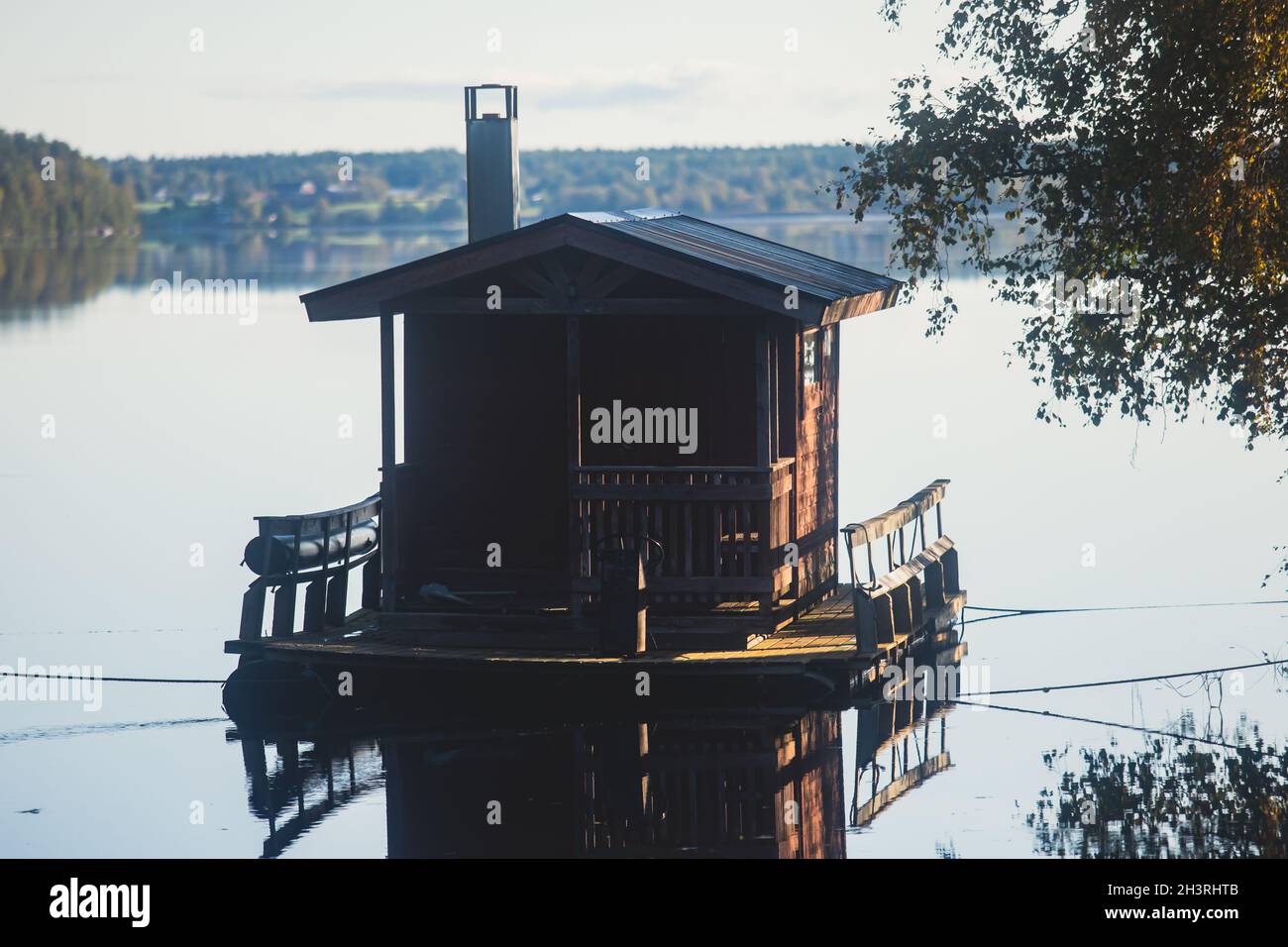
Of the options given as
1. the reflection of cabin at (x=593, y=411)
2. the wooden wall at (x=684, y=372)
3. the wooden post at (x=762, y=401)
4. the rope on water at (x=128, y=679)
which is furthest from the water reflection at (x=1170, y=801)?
the rope on water at (x=128, y=679)

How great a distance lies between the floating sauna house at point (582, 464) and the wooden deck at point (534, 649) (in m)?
0.04

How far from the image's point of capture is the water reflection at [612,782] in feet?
46.7

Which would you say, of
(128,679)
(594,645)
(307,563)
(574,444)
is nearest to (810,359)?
(574,444)

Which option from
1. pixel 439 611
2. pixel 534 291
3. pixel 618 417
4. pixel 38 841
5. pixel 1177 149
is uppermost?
pixel 1177 149

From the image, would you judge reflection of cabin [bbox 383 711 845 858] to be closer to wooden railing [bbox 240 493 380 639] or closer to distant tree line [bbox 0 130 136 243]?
wooden railing [bbox 240 493 380 639]

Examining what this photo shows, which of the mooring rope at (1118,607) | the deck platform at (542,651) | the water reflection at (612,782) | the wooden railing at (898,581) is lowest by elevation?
the water reflection at (612,782)

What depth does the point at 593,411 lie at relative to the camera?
1886cm

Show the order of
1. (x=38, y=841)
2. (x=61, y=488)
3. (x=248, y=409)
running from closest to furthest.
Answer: (x=38, y=841), (x=61, y=488), (x=248, y=409)

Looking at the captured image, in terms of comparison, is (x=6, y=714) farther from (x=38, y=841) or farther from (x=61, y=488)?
(x=61, y=488)

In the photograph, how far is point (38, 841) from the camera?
14.6 m

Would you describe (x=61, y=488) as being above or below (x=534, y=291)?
below

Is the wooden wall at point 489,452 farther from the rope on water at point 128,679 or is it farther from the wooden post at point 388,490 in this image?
the rope on water at point 128,679

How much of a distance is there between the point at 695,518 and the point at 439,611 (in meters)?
2.65
